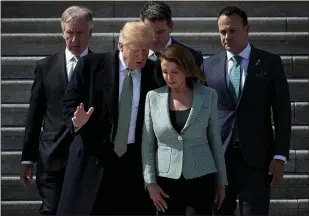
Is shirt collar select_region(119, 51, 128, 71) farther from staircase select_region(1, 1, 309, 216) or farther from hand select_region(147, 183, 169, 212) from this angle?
staircase select_region(1, 1, 309, 216)

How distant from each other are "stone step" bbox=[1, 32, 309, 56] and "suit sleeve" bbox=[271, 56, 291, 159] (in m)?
2.64

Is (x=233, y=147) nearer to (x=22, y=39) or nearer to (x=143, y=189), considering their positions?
(x=143, y=189)

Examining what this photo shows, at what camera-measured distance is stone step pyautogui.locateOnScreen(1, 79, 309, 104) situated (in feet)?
30.1

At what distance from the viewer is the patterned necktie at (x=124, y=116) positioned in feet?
19.7

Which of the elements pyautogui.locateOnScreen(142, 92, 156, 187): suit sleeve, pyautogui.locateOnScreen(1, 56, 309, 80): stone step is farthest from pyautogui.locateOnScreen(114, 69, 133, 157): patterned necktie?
pyautogui.locateOnScreen(1, 56, 309, 80): stone step

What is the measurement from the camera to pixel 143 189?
609 cm

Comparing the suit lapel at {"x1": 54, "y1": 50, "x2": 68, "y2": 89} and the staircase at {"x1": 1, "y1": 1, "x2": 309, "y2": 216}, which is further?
the staircase at {"x1": 1, "y1": 1, "x2": 309, "y2": 216}

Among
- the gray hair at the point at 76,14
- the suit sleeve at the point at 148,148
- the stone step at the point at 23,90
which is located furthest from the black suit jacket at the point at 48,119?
the stone step at the point at 23,90

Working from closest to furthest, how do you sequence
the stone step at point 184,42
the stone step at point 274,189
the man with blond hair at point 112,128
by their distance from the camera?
1. the man with blond hair at point 112,128
2. the stone step at point 274,189
3. the stone step at point 184,42

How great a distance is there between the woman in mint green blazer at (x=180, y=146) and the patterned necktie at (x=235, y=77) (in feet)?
2.56

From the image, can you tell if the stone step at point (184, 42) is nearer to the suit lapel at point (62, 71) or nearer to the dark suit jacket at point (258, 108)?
the suit lapel at point (62, 71)

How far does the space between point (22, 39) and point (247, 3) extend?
225cm

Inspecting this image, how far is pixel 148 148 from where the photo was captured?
5977 mm

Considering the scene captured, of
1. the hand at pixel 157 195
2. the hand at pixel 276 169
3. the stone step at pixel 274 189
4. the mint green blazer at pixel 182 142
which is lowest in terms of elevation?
the stone step at pixel 274 189
